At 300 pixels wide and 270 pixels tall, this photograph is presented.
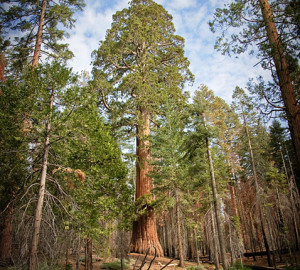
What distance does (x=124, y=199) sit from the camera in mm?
9102

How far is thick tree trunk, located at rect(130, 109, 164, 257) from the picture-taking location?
12141 mm

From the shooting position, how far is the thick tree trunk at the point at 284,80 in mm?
5742

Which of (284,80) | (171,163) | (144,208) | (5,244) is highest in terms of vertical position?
(284,80)

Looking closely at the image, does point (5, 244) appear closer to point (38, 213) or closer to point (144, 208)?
point (38, 213)

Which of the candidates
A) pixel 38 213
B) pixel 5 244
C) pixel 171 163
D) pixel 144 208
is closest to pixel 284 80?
pixel 38 213

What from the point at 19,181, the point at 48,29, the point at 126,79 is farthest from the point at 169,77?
the point at 19,181

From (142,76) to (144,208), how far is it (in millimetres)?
8414

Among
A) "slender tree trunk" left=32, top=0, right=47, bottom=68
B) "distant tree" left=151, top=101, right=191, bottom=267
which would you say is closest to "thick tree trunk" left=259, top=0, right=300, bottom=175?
"distant tree" left=151, top=101, right=191, bottom=267

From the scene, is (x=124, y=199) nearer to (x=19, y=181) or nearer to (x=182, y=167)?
(x=19, y=181)

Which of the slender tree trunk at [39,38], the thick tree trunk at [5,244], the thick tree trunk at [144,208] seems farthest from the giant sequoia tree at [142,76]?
the thick tree trunk at [5,244]

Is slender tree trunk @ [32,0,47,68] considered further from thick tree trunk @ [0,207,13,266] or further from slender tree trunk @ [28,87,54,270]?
thick tree trunk @ [0,207,13,266]

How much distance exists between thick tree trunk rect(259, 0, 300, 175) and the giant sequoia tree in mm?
7535

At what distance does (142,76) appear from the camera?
1427 centimetres

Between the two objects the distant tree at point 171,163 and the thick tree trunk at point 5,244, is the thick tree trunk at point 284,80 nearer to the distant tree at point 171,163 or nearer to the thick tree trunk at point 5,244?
the distant tree at point 171,163
